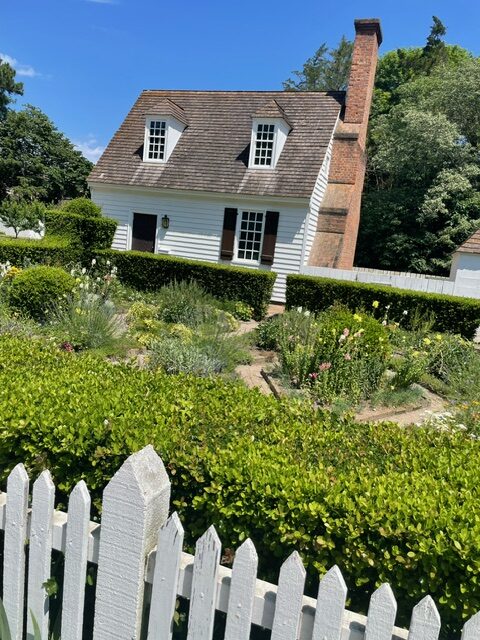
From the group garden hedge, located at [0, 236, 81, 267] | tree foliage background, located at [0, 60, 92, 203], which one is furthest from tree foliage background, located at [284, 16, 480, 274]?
tree foliage background, located at [0, 60, 92, 203]

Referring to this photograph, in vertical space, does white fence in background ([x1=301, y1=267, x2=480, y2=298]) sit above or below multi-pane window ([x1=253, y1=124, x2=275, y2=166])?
below

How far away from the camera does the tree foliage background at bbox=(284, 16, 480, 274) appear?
77.4 feet

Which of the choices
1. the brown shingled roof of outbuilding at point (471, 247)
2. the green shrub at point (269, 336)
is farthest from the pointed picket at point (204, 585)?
the brown shingled roof of outbuilding at point (471, 247)

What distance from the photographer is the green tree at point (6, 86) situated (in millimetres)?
41562

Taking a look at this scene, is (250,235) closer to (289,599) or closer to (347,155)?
(347,155)

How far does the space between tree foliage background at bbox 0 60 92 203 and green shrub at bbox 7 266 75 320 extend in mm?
32589

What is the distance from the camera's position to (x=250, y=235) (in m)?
17.1

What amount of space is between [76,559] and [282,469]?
3.20 feet

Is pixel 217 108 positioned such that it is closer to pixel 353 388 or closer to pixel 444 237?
pixel 444 237

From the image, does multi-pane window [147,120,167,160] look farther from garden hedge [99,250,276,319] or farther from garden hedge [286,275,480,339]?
garden hedge [286,275,480,339]

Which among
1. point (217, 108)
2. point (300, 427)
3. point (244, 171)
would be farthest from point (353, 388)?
point (217, 108)

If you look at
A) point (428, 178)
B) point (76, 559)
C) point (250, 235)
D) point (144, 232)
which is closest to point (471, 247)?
point (250, 235)

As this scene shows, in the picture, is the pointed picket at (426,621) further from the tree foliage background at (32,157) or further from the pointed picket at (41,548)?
the tree foliage background at (32,157)

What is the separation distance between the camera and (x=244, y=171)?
56.0 feet
